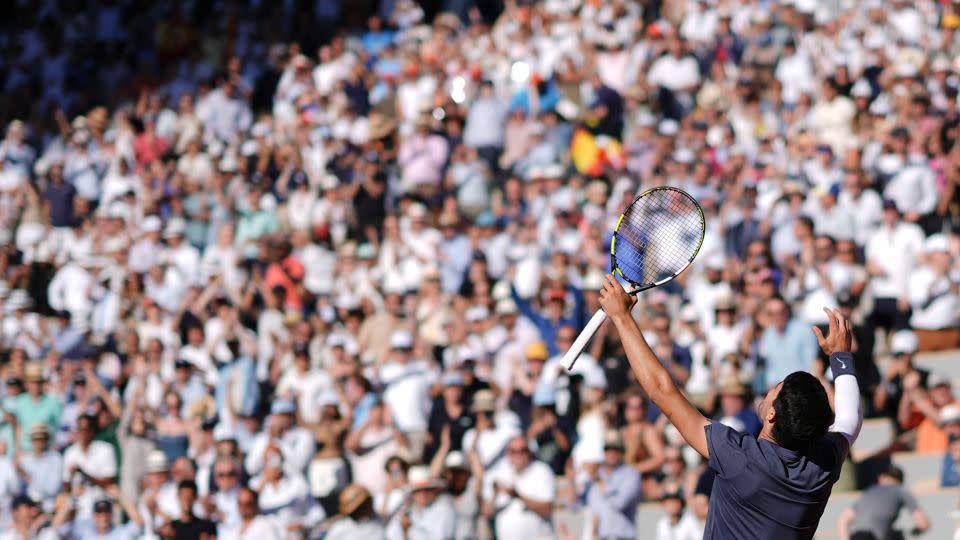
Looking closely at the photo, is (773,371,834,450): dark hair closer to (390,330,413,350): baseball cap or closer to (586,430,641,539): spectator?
(586,430,641,539): spectator

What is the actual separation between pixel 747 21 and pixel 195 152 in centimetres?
642

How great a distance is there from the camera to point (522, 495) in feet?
40.4

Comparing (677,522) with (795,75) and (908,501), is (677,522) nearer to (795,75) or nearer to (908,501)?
(908,501)

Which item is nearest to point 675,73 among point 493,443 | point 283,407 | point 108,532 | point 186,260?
point 186,260

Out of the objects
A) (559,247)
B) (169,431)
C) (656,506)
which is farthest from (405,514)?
(559,247)

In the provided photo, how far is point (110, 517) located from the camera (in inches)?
511

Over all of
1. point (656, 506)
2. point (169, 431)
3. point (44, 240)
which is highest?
point (44, 240)

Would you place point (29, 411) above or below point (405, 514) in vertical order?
above

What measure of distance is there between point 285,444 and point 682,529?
11.5 ft

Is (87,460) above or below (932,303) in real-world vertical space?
below

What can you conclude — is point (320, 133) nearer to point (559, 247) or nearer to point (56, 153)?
point (56, 153)

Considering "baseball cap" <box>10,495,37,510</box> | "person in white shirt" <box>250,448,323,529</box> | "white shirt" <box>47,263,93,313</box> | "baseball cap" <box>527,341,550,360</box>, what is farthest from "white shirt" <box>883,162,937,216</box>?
"white shirt" <box>47,263,93,313</box>

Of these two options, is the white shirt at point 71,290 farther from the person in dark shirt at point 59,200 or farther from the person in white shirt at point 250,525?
the person in white shirt at point 250,525

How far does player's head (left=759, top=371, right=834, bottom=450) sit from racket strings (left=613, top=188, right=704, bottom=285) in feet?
3.09
